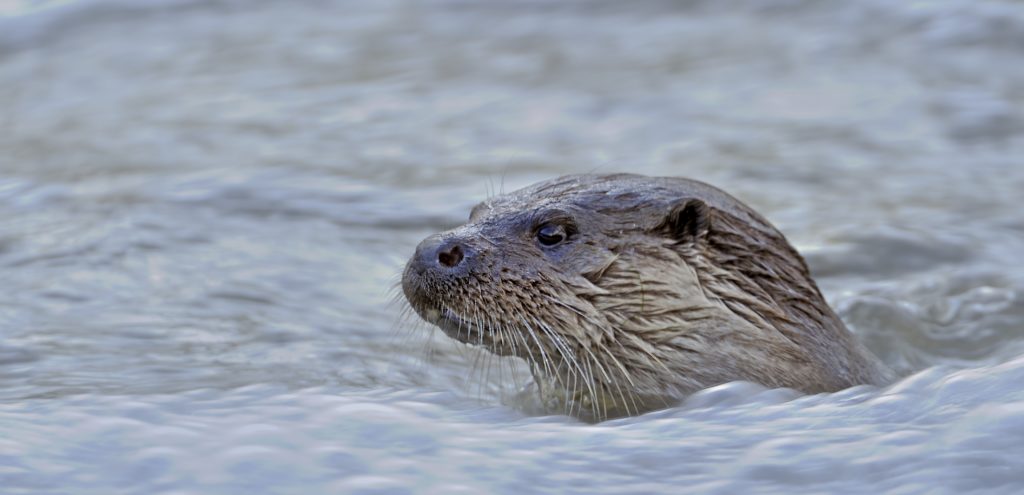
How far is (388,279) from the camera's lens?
19.8 feet

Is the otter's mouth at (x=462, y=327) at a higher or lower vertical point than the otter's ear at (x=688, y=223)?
lower

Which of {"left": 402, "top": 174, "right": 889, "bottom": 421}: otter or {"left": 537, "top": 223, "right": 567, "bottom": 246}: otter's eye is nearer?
{"left": 402, "top": 174, "right": 889, "bottom": 421}: otter

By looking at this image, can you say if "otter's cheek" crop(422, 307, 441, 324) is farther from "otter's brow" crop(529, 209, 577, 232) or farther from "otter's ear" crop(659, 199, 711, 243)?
"otter's ear" crop(659, 199, 711, 243)

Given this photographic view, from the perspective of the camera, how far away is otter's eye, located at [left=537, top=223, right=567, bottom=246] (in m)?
4.32

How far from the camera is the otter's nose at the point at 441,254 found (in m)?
4.18

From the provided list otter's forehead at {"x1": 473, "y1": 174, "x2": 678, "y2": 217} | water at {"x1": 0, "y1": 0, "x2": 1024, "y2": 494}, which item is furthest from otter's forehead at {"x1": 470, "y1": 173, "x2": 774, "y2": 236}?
water at {"x1": 0, "y1": 0, "x2": 1024, "y2": 494}

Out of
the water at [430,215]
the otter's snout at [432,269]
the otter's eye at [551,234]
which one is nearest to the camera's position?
the water at [430,215]

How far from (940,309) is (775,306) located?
188 centimetres

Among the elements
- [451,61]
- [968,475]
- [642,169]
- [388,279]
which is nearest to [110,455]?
[968,475]

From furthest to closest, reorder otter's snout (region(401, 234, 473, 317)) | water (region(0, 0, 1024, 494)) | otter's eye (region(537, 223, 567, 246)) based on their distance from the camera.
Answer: otter's eye (region(537, 223, 567, 246)) → otter's snout (region(401, 234, 473, 317)) → water (region(0, 0, 1024, 494))

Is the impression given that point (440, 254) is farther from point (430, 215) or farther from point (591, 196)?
point (430, 215)

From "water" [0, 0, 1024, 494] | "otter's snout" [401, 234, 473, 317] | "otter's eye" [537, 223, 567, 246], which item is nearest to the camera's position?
"water" [0, 0, 1024, 494]

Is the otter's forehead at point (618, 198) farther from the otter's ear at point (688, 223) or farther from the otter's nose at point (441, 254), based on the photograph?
the otter's nose at point (441, 254)

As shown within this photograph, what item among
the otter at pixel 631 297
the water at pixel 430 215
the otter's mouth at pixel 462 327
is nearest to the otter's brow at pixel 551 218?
the otter at pixel 631 297
